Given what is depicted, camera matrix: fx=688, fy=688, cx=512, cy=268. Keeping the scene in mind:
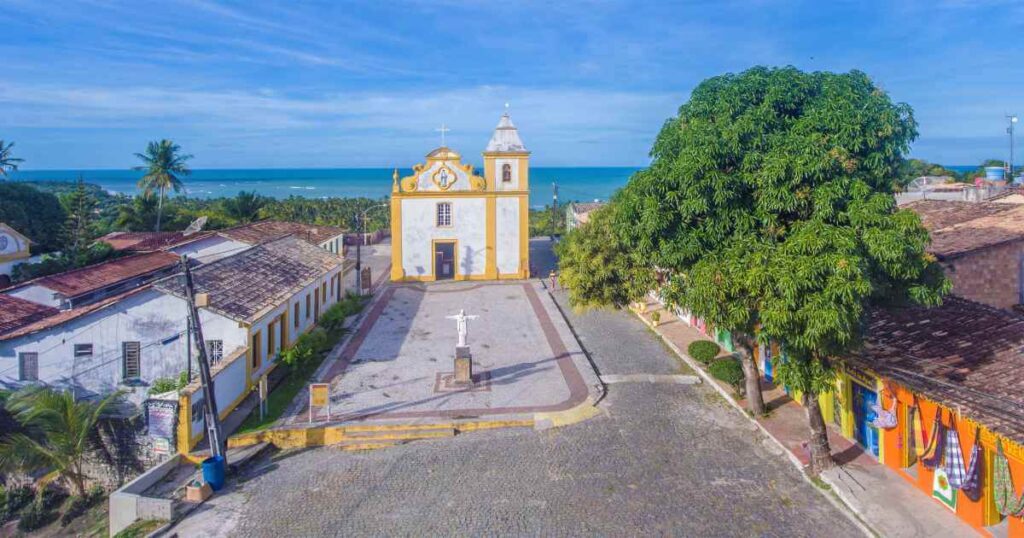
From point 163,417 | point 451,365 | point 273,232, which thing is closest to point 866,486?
point 451,365

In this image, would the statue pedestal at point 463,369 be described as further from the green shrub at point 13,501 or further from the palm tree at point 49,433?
the green shrub at point 13,501

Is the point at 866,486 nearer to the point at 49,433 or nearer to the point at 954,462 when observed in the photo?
the point at 954,462

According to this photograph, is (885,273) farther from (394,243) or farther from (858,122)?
(394,243)

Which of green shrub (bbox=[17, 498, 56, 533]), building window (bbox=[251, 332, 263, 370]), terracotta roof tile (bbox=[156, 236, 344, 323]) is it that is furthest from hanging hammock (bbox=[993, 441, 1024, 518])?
green shrub (bbox=[17, 498, 56, 533])

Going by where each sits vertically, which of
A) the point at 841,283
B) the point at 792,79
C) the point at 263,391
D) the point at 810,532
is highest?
the point at 792,79

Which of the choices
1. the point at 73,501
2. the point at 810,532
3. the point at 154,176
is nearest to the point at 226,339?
the point at 73,501

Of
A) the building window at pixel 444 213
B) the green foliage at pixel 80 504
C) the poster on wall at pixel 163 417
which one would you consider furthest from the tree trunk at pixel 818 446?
the building window at pixel 444 213
